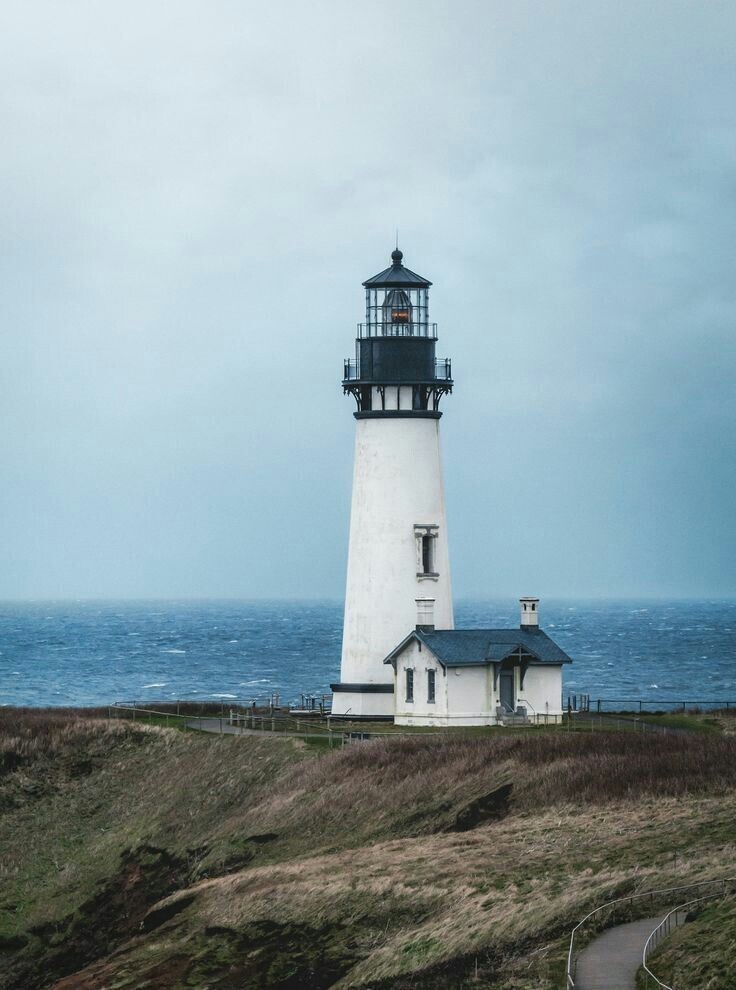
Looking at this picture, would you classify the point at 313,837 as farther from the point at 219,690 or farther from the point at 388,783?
the point at 219,690

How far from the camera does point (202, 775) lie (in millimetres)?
42750

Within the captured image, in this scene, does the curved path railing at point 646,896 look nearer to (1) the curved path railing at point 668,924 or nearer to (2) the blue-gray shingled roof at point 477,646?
(1) the curved path railing at point 668,924

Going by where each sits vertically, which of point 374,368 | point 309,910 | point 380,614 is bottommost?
point 309,910

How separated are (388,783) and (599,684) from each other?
66.7 metres

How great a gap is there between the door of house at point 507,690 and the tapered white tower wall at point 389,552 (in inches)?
122

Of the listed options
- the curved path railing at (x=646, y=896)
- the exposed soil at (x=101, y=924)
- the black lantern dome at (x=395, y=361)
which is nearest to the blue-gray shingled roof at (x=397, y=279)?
the black lantern dome at (x=395, y=361)

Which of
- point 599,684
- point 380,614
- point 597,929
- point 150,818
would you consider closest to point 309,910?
point 597,929

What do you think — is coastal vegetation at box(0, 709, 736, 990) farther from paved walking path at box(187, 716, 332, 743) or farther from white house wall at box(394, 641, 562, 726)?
white house wall at box(394, 641, 562, 726)

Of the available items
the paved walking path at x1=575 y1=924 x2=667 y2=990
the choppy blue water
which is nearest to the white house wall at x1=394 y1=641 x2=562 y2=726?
the paved walking path at x1=575 y1=924 x2=667 y2=990

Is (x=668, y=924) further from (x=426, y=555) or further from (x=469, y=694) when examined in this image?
(x=426, y=555)

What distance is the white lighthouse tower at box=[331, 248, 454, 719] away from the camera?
4956 centimetres

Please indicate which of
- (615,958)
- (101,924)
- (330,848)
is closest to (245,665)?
(101,924)

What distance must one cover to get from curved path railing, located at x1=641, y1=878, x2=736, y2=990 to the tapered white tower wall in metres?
23.7

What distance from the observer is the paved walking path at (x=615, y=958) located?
74.2 feet
